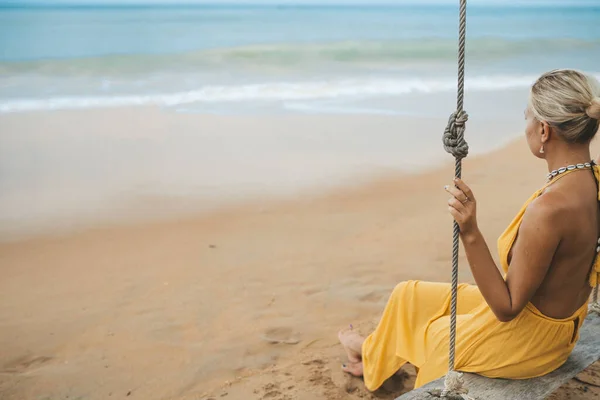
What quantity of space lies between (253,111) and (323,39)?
1493 centimetres

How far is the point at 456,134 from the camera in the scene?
1669 mm

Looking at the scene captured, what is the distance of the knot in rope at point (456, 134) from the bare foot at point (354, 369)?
130cm

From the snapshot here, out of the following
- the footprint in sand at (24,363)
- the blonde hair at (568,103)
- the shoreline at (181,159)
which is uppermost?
the blonde hair at (568,103)

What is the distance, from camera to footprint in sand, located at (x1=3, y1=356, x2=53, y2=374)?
2.92m

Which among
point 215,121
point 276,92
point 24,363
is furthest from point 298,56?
point 24,363

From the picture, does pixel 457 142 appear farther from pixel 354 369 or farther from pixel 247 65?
pixel 247 65

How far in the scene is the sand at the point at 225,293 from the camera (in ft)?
9.29

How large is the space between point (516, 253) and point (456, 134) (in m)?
0.36

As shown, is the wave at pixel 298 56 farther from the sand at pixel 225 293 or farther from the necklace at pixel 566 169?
the necklace at pixel 566 169

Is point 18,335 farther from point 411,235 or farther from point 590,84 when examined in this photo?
point 590,84

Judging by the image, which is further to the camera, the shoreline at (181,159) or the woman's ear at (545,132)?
the shoreline at (181,159)

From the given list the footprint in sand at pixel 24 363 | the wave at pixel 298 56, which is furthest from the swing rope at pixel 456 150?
the wave at pixel 298 56

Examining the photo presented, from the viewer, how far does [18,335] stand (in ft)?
10.6

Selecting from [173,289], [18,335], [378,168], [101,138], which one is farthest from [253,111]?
[18,335]
